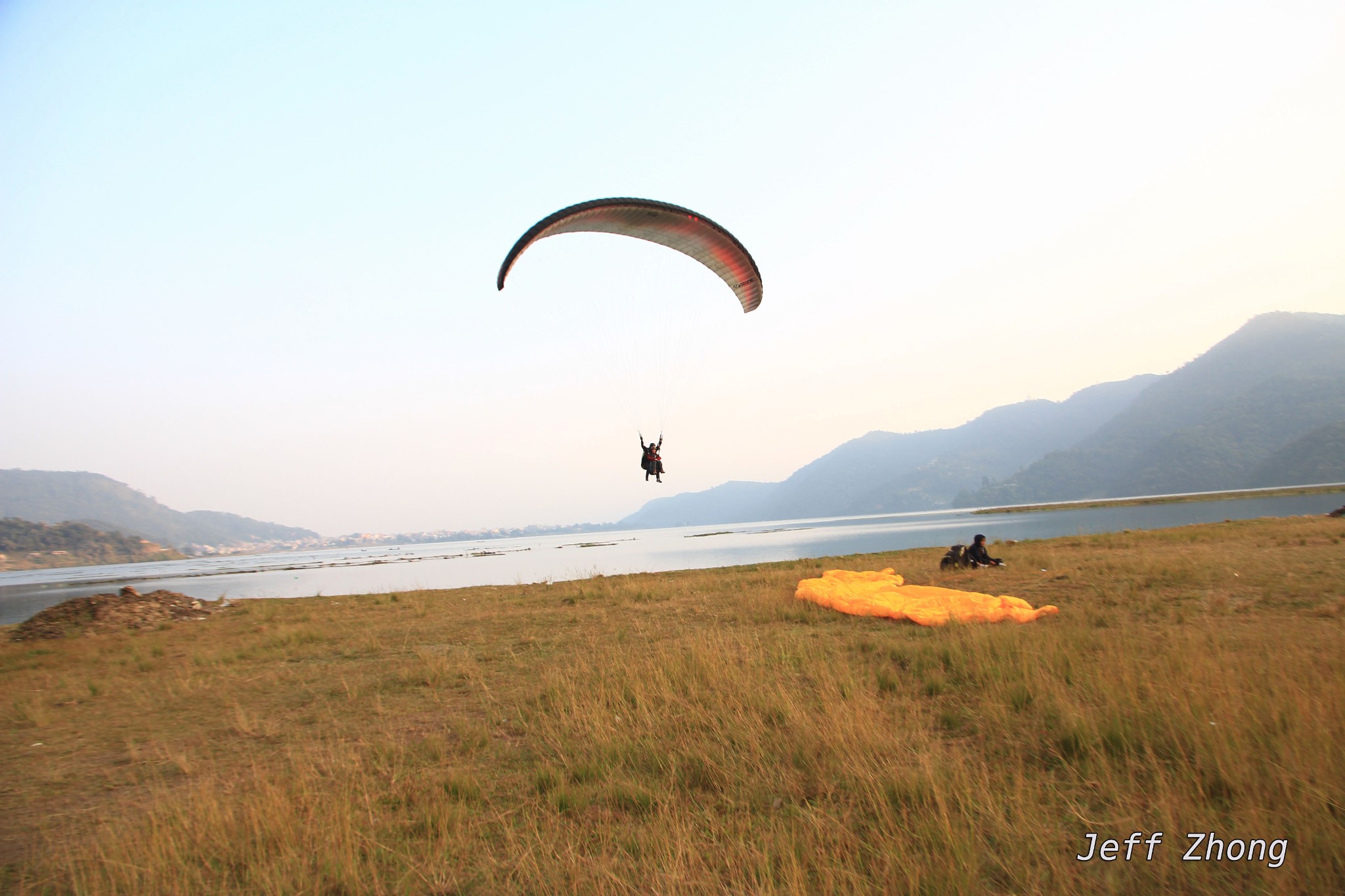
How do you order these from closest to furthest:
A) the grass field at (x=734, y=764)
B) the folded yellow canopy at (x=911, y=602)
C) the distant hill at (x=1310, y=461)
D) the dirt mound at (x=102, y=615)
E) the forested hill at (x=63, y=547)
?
the grass field at (x=734, y=764)
the folded yellow canopy at (x=911, y=602)
the dirt mound at (x=102, y=615)
the distant hill at (x=1310, y=461)
the forested hill at (x=63, y=547)

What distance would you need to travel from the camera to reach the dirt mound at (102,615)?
1483 cm

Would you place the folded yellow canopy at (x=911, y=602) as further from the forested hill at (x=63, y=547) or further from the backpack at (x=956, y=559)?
the forested hill at (x=63, y=547)

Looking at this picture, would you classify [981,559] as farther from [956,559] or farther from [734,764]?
[734,764]

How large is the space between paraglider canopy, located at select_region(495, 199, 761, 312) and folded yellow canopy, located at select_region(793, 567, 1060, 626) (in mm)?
7610

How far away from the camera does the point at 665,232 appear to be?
13930 mm

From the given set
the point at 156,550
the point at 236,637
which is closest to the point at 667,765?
the point at 236,637

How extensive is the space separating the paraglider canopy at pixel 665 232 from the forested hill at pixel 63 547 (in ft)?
587

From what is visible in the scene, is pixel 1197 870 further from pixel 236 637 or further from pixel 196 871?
pixel 236 637

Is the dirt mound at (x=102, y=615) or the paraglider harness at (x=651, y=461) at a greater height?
the paraglider harness at (x=651, y=461)

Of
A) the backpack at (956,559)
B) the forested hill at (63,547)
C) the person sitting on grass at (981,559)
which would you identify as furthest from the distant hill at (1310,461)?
the forested hill at (63,547)

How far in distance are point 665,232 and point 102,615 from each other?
57.9 ft

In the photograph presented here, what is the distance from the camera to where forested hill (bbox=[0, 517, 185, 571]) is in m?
140

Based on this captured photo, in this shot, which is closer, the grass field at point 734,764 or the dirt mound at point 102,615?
the grass field at point 734,764

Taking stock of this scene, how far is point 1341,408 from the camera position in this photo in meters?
166
